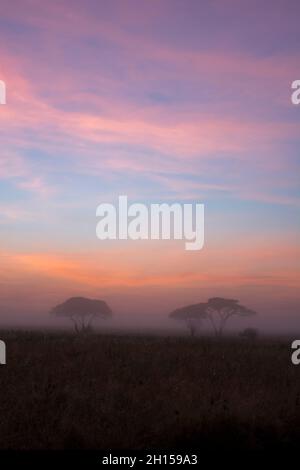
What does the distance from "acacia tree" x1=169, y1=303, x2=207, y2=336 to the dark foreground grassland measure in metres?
73.3

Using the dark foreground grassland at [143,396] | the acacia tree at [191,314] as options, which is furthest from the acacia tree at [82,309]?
the dark foreground grassland at [143,396]

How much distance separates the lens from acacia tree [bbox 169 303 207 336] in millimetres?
95438

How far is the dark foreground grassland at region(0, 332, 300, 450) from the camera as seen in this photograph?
43.4 feet

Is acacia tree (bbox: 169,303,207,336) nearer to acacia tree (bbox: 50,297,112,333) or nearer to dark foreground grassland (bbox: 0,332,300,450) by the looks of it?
→ acacia tree (bbox: 50,297,112,333)

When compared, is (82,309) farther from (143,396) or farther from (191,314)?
(143,396)

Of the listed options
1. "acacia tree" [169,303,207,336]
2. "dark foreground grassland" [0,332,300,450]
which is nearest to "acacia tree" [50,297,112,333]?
"acacia tree" [169,303,207,336]

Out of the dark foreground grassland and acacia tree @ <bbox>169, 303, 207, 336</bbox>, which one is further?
acacia tree @ <bbox>169, 303, 207, 336</bbox>

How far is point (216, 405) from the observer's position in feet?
50.2

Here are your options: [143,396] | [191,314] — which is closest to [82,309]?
[191,314]

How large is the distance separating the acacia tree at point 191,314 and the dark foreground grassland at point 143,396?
7326 cm

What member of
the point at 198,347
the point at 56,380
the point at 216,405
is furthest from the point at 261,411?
the point at 198,347

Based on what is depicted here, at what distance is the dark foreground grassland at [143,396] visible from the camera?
43.4ft
